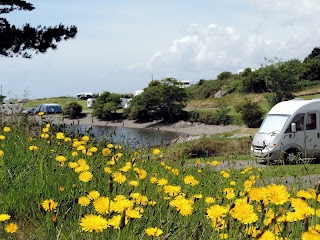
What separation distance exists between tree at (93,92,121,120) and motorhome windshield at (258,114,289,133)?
52890mm

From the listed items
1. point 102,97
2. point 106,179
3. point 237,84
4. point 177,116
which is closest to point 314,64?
point 237,84

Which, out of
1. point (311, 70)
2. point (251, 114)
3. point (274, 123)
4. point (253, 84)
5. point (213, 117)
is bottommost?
point (213, 117)

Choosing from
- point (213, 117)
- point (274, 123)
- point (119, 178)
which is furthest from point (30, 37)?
point (213, 117)

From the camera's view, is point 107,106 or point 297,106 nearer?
point 297,106

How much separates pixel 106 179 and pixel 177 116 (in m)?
63.6

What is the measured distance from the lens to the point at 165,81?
69.2 meters

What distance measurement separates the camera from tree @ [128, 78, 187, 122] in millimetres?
67438

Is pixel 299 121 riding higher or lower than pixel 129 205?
lower

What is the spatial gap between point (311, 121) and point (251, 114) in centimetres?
3060

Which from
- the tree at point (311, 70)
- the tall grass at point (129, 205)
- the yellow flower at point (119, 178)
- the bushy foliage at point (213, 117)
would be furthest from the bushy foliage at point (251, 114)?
the yellow flower at point (119, 178)

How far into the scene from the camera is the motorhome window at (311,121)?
20.2 m

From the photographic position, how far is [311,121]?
20.3 metres

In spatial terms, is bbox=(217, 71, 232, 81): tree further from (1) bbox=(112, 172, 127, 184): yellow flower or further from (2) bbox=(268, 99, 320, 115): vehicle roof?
(1) bbox=(112, 172, 127, 184): yellow flower

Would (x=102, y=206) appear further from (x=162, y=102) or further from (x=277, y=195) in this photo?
(x=162, y=102)
